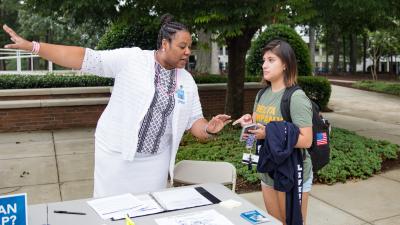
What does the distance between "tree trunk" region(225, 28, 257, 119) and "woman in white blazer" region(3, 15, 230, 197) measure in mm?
6131

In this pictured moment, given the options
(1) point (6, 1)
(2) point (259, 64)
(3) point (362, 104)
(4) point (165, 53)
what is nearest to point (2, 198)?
(4) point (165, 53)

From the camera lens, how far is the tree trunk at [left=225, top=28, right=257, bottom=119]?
29.0 feet

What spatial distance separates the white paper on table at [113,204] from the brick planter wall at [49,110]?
7.42 m

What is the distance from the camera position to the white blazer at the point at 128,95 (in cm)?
262

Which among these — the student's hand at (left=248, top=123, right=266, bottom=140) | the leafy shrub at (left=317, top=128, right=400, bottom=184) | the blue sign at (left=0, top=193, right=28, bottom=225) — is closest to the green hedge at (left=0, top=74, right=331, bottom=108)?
the leafy shrub at (left=317, top=128, right=400, bottom=184)

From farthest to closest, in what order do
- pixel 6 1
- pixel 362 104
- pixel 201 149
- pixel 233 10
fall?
pixel 6 1 → pixel 362 104 → pixel 201 149 → pixel 233 10

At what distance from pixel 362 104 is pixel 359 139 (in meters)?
8.43

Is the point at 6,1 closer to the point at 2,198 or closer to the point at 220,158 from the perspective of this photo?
the point at 220,158

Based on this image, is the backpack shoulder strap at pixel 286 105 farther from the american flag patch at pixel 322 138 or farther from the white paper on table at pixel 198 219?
the white paper on table at pixel 198 219

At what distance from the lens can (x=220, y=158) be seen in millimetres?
6410

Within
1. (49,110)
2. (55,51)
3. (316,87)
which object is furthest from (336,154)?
(316,87)

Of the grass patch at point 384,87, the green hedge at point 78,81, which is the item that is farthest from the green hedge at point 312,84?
the grass patch at point 384,87

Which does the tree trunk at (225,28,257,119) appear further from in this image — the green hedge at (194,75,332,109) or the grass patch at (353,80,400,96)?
the grass patch at (353,80,400,96)

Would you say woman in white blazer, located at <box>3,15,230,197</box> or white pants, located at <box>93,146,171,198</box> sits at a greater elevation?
woman in white blazer, located at <box>3,15,230,197</box>
